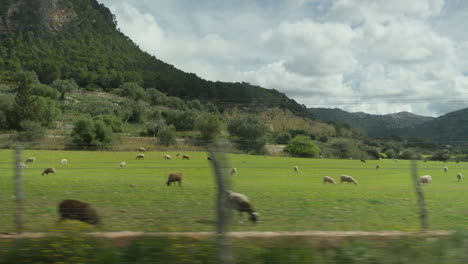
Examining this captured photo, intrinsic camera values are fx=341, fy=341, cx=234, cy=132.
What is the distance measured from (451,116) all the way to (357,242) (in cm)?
827

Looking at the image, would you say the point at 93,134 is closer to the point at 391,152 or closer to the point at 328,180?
the point at 328,180

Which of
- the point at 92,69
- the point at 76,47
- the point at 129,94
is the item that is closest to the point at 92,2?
the point at 76,47

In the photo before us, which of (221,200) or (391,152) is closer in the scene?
(221,200)

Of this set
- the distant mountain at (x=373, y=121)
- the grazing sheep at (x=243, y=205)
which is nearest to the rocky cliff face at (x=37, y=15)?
the distant mountain at (x=373, y=121)

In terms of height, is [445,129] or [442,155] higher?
[445,129]

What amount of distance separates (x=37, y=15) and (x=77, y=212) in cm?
20405

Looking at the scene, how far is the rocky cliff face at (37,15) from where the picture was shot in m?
167

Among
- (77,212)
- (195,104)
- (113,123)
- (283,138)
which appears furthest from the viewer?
(113,123)

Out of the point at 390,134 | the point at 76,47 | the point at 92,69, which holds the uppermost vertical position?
the point at 76,47

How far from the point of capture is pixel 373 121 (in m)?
12.3

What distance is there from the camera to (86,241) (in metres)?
5.33

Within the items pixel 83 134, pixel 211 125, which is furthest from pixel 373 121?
pixel 83 134

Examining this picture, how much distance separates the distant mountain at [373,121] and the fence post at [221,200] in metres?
6.46

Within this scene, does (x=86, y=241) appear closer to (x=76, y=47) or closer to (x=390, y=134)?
(x=390, y=134)
